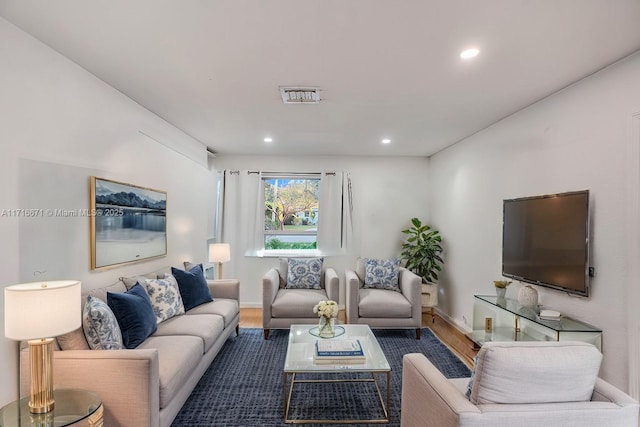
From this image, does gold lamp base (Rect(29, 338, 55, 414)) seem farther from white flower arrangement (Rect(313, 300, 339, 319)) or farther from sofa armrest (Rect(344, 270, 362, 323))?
sofa armrest (Rect(344, 270, 362, 323))

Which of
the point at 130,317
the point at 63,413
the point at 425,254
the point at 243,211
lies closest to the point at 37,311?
the point at 63,413

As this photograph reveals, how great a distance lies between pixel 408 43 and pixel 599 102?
1.52 metres

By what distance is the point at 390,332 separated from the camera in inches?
166

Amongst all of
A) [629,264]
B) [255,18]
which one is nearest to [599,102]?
[629,264]

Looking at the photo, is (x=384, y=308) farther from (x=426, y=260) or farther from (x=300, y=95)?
(x=300, y=95)

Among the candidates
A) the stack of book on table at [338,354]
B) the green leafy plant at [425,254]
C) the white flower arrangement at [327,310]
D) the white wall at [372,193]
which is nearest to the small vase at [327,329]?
the white flower arrangement at [327,310]

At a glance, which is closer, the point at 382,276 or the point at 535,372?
the point at 535,372

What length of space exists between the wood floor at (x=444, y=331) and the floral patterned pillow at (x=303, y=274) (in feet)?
A: 2.43

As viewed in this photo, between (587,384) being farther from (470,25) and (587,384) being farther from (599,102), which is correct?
(599,102)

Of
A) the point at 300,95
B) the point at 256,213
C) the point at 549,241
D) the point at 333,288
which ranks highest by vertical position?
the point at 300,95

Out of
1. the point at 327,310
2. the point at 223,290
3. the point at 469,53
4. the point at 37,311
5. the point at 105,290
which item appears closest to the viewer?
the point at 37,311

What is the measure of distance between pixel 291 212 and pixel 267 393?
330 centimetres

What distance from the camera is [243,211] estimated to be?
5504 mm

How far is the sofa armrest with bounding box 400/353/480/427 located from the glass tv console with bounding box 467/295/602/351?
1196 millimetres
